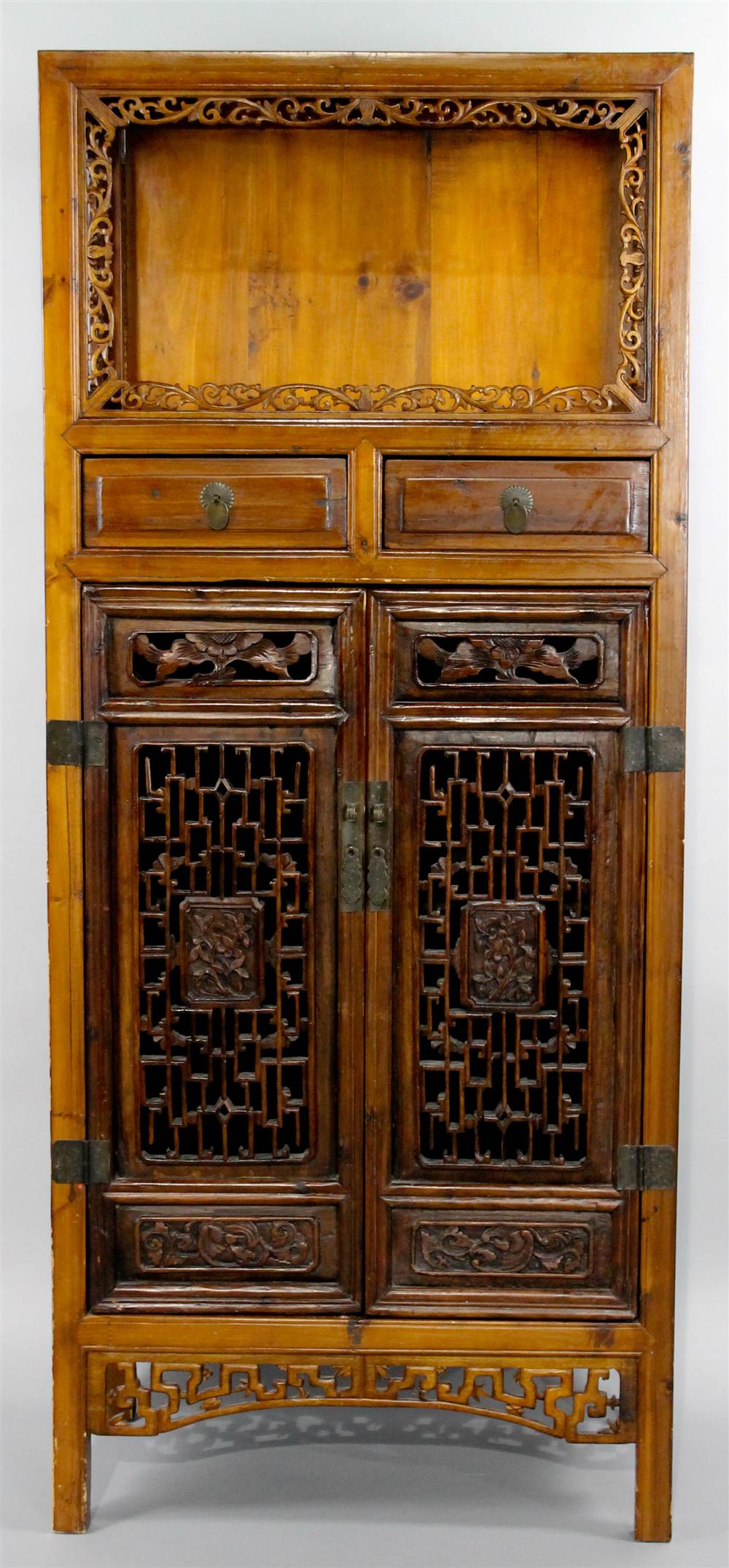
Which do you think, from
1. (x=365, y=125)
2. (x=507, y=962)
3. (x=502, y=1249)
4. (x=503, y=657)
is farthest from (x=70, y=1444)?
(x=365, y=125)

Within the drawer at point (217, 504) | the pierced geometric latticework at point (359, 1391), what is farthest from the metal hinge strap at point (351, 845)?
the pierced geometric latticework at point (359, 1391)

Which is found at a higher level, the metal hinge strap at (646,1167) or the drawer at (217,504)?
the drawer at (217,504)

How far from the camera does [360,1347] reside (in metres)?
2.61

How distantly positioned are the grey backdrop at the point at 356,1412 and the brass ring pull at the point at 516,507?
0.59 metres

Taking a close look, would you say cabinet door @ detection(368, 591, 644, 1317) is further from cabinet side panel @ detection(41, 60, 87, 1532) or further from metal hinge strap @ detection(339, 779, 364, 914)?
cabinet side panel @ detection(41, 60, 87, 1532)

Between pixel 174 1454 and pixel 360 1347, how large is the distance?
57 cm

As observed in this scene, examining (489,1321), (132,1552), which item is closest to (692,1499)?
(489,1321)

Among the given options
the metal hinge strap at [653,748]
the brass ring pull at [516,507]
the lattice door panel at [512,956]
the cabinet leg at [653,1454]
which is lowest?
the cabinet leg at [653,1454]

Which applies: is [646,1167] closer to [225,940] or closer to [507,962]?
[507,962]

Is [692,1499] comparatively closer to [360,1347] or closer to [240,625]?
[360,1347]

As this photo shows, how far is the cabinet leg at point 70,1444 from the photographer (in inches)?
104

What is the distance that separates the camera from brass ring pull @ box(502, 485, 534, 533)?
2.55 m

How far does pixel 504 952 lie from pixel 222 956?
49 cm

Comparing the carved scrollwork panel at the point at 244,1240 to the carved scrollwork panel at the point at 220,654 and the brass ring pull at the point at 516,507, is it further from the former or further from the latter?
the brass ring pull at the point at 516,507
